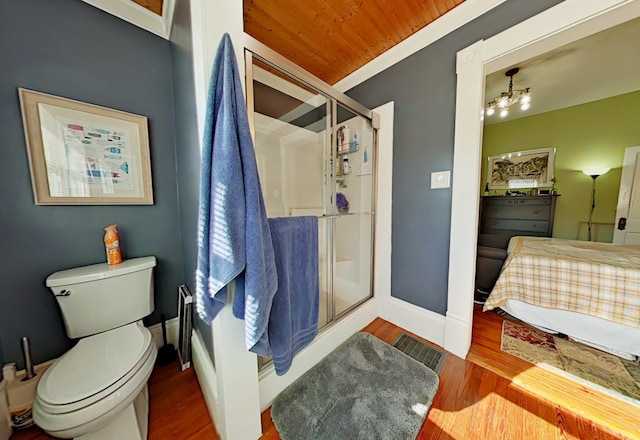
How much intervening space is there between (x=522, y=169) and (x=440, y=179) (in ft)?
10.2

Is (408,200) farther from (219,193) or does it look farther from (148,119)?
(148,119)

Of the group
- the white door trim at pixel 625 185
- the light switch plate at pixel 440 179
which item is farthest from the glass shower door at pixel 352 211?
the white door trim at pixel 625 185

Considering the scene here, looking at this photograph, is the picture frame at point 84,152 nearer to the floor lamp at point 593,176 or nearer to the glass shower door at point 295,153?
the glass shower door at point 295,153

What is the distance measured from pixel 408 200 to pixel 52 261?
232cm

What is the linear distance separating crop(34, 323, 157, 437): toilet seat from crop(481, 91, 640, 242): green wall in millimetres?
4930

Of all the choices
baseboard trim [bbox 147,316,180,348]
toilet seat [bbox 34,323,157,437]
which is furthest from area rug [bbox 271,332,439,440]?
baseboard trim [bbox 147,316,180,348]

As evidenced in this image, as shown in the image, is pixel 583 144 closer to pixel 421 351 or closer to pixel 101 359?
pixel 421 351

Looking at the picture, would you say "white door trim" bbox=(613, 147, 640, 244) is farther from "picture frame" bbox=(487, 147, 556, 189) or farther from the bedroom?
"picture frame" bbox=(487, 147, 556, 189)

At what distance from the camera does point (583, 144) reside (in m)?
2.93

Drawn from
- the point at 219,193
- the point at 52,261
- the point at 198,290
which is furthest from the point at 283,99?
Result: the point at 52,261

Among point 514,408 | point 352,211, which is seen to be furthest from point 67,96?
point 514,408

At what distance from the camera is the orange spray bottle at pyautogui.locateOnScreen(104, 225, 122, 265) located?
1216 millimetres

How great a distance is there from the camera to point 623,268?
135cm

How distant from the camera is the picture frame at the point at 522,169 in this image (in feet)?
10.3
